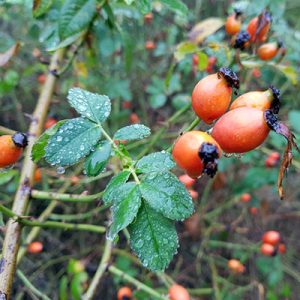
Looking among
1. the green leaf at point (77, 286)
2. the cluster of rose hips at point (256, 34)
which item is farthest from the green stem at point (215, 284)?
the cluster of rose hips at point (256, 34)

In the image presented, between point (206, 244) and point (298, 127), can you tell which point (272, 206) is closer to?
point (206, 244)

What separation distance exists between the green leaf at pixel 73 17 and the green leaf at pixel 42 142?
26.4 inches

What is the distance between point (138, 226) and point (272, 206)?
9.14 ft

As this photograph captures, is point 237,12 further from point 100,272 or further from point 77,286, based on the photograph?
point 77,286

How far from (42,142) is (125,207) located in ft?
1.01

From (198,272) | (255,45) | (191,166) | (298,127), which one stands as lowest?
(198,272)

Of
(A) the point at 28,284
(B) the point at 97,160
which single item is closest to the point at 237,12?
(B) the point at 97,160

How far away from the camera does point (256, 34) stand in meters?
1.69

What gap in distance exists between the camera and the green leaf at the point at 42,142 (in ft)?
3.52

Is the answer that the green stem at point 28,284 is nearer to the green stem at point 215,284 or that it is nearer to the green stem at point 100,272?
the green stem at point 100,272

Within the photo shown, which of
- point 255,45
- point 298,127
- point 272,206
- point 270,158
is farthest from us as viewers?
point 272,206

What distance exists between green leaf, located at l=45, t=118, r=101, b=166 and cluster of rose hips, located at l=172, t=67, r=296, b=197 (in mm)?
224

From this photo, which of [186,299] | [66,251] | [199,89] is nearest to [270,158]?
[186,299]

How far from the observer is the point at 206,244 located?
2822 millimetres
